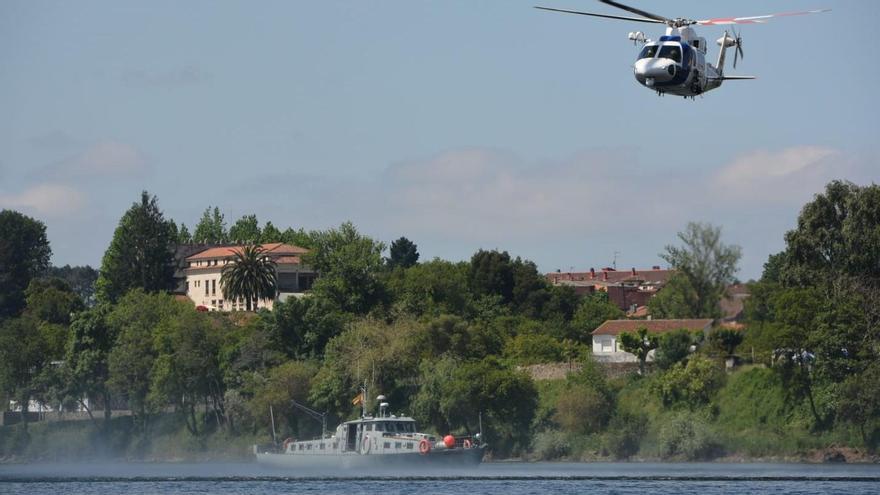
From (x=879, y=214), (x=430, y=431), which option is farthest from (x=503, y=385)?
(x=879, y=214)

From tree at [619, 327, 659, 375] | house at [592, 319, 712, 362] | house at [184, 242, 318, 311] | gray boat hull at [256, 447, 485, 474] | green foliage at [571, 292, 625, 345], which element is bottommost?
gray boat hull at [256, 447, 485, 474]

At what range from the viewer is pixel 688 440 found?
322ft

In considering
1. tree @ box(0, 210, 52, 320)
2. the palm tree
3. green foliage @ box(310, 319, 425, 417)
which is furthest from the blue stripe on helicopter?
tree @ box(0, 210, 52, 320)

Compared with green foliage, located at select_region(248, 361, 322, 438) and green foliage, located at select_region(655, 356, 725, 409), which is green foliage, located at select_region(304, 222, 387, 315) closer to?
green foliage, located at select_region(248, 361, 322, 438)

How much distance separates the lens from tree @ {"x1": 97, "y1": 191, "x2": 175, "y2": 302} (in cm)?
17662

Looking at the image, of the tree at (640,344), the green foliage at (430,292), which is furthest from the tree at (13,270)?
the tree at (640,344)

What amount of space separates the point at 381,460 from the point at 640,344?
24864 mm

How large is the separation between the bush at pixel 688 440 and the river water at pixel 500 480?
2516mm

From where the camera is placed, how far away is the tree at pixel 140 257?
176625mm

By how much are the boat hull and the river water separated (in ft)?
3.93

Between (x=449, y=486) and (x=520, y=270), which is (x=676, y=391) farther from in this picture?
(x=520, y=270)

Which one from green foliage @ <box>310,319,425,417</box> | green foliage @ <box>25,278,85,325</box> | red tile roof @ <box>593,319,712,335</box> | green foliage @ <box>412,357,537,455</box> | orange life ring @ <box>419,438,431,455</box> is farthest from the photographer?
green foliage @ <box>25,278,85,325</box>

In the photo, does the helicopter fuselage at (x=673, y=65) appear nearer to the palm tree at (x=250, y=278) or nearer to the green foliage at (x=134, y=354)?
the green foliage at (x=134, y=354)

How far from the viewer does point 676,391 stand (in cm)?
10331
